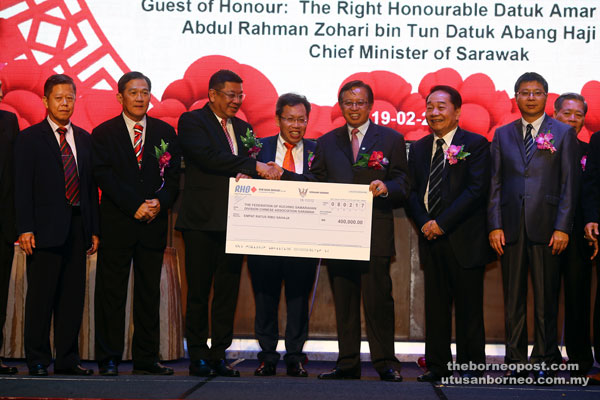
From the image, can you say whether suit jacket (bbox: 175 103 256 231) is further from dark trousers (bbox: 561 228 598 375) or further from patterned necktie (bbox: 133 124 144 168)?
dark trousers (bbox: 561 228 598 375)

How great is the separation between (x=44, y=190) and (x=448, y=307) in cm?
246

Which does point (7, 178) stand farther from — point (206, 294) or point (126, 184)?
point (206, 294)

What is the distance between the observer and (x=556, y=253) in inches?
168

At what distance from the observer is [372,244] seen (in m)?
4.27

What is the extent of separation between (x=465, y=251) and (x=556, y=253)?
1.76ft

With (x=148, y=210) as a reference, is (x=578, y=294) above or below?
below

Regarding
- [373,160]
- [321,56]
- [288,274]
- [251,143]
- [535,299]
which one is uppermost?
A: [321,56]

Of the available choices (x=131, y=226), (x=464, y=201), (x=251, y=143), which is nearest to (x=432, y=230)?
(x=464, y=201)

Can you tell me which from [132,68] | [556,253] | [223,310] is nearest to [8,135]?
[132,68]

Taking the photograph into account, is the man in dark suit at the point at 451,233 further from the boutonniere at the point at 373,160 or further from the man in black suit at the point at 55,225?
the man in black suit at the point at 55,225

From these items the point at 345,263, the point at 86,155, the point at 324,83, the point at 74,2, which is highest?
the point at 74,2

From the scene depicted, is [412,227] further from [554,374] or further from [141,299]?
[141,299]
